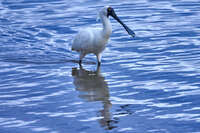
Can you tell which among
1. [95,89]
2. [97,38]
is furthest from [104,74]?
[95,89]

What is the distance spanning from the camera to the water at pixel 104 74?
806 centimetres

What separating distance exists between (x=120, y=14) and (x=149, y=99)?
8851 mm

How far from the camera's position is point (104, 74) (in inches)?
443

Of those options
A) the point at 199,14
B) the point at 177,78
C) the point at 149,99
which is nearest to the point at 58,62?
the point at 177,78

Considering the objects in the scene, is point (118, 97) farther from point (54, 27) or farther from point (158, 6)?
point (158, 6)

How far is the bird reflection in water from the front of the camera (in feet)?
26.9

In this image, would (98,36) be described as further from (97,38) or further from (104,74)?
(104,74)

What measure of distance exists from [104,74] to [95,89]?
1158 mm

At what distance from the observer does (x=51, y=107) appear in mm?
8805

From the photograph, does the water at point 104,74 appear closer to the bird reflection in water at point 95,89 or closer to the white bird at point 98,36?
the bird reflection in water at point 95,89

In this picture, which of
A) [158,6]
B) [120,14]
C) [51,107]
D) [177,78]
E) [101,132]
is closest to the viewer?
[101,132]

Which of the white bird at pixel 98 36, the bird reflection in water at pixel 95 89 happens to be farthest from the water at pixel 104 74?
the white bird at pixel 98 36

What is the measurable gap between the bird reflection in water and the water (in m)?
0.01

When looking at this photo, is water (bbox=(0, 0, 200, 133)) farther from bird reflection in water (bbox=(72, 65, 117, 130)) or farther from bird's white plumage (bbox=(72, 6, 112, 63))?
bird's white plumage (bbox=(72, 6, 112, 63))
